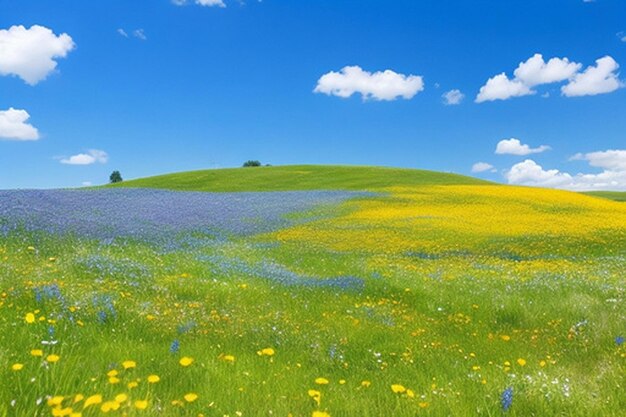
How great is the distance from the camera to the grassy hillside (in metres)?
58.5

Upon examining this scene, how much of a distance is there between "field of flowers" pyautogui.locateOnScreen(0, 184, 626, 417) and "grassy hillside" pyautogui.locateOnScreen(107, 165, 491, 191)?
36.7m

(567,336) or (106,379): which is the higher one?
(106,379)

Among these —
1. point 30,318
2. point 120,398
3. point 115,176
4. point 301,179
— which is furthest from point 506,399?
point 115,176

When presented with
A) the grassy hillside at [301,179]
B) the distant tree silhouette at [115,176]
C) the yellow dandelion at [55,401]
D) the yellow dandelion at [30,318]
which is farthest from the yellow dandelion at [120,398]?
the distant tree silhouette at [115,176]

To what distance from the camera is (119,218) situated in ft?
78.1

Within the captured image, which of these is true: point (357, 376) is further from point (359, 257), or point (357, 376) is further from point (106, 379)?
point (359, 257)

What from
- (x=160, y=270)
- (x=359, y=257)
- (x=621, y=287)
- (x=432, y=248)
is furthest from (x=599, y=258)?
(x=160, y=270)

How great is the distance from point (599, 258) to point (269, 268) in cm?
1419

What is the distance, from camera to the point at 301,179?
64750 mm

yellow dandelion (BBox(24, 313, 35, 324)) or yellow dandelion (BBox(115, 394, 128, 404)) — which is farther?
yellow dandelion (BBox(24, 313, 35, 324))

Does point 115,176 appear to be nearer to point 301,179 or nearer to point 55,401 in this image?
point 301,179

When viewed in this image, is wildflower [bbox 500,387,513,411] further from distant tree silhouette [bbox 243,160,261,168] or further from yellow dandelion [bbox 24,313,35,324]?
distant tree silhouette [bbox 243,160,261,168]

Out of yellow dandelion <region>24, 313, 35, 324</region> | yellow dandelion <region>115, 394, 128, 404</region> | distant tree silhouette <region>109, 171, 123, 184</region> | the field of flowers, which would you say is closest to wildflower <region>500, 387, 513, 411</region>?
the field of flowers

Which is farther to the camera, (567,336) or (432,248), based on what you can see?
(432,248)
